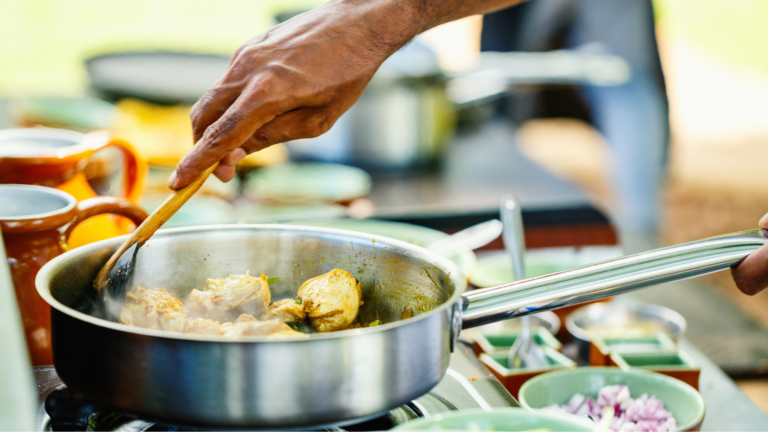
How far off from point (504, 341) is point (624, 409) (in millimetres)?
315

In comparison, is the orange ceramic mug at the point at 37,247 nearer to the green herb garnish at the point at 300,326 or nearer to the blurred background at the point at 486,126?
the blurred background at the point at 486,126

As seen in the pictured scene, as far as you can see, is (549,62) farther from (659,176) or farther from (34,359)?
(34,359)

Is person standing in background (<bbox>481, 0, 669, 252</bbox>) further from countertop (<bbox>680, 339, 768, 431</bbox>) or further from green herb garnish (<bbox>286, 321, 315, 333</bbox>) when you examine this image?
green herb garnish (<bbox>286, 321, 315, 333</bbox>)

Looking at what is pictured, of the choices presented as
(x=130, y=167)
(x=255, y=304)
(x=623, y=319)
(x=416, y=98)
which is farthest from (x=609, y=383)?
(x=416, y=98)

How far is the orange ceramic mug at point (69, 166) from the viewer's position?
3.35 feet

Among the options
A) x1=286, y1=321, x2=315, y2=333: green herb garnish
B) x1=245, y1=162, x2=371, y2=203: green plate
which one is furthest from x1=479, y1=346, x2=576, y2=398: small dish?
x1=245, y1=162, x2=371, y2=203: green plate

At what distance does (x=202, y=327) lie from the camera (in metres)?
0.77

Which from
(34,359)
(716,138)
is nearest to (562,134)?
(716,138)

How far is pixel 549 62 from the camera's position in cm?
232

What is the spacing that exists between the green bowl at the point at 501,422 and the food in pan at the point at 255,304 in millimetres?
247

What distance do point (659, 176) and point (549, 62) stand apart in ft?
5.18

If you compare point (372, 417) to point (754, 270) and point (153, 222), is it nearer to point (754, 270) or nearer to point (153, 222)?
point (153, 222)

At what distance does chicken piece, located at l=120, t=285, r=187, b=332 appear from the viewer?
76cm

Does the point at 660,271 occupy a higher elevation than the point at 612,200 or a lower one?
higher
